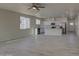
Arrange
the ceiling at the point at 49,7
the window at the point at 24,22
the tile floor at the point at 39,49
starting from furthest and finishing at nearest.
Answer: the window at the point at 24,22 → the ceiling at the point at 49,7 → the tile floor at the point at 39,49

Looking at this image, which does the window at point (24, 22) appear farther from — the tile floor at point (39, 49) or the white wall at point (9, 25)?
the tile floor at point (39, 49)

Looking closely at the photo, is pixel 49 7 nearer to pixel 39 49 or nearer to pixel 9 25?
pixel 39 49

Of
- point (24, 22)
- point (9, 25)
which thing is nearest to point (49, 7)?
point (9, 25)

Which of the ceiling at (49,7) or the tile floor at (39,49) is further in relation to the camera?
the ceiling at (49,7)

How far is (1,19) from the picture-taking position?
1012cm

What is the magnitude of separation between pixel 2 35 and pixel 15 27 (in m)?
1.99

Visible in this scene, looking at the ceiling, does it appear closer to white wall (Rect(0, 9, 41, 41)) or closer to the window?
white wall (Rect(0, 9, 41, 41))

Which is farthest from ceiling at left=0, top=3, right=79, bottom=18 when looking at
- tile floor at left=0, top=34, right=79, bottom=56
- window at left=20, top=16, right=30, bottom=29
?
window at left=20, top=16, right=30, bottom=29

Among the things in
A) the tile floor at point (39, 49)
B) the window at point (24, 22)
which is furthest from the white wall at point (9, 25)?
the tile floor at point (39, 49)

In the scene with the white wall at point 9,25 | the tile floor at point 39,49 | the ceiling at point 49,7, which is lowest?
the tile floor at point 39,49

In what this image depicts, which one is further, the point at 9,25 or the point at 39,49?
the point at 9,25

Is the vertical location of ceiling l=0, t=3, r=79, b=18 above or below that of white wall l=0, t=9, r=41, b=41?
above

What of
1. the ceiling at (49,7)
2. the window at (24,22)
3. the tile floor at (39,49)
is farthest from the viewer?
the window at (24,22)

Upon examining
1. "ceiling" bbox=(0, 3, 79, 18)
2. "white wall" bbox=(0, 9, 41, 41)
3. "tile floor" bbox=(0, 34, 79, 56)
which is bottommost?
"tile floor" bbox=(0, 34, 79, 56)
